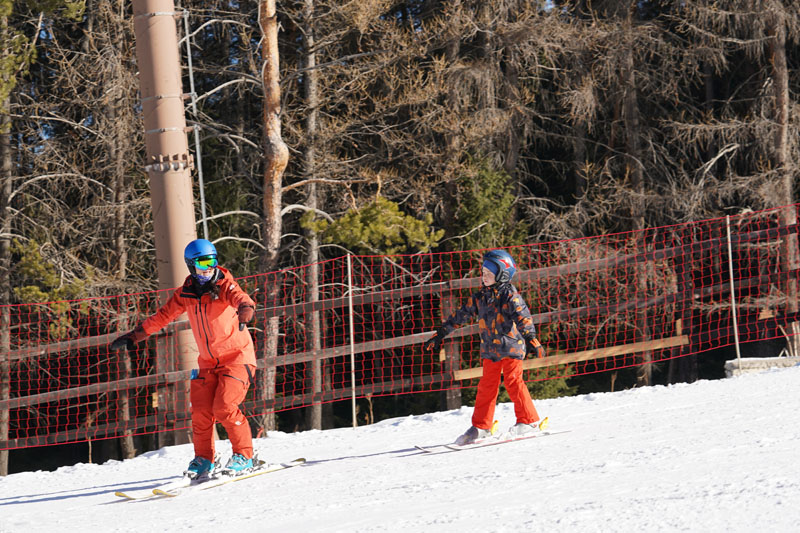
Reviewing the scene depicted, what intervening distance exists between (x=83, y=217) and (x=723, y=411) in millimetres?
12862

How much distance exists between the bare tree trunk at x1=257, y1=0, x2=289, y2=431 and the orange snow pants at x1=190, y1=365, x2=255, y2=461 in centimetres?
664

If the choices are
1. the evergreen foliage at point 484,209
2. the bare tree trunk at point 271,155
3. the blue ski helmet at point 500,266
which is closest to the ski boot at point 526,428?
the blue ski helmet at point 500,266

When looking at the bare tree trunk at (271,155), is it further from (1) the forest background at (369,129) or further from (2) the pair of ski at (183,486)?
(2) the pair of ski at (183,486)

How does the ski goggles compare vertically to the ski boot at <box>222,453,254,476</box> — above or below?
above

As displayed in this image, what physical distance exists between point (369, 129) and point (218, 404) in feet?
39.5

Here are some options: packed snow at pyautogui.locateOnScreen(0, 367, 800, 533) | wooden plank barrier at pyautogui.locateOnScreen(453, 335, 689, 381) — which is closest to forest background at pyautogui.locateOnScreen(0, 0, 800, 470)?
wooden plank barrier at pyautogui.locateOnScreen(453, 335, 689, 381)

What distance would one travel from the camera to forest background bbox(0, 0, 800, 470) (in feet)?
50.8

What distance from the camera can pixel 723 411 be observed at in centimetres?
679

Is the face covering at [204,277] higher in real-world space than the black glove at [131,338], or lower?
higher

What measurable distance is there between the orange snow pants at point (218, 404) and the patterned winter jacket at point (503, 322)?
5.55ft

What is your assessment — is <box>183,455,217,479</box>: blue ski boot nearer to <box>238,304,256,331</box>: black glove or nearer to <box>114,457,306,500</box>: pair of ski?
<box>114,457,306,500</box>: pair of ski

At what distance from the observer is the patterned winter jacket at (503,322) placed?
6.40 meters

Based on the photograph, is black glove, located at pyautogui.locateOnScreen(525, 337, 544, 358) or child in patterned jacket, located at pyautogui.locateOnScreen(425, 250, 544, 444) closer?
black glove, located at pyautogui.locateOnScreen(525, 337, 544, 358)

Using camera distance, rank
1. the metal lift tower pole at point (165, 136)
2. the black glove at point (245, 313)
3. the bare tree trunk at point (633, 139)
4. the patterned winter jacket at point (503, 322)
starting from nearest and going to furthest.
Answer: the black glove at point (245, 313) → the patterned winter jacket at point (503, 322) → the metal lift tower pole at point (165, 136) → the bare tree trunk at point (633, 139)
